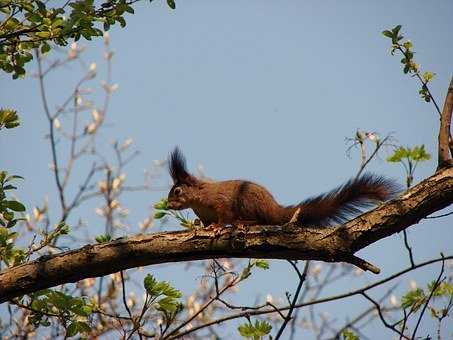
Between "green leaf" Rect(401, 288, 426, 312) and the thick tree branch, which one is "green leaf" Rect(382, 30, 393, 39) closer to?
the thick tree branch

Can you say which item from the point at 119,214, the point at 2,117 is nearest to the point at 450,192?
the point at 2,117

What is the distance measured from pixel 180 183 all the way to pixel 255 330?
257 centimetres

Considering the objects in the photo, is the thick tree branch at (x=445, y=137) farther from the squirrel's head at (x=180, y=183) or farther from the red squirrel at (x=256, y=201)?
the squirrel's head at (x=180, y=183)

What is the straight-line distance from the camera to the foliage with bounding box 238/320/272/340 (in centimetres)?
297

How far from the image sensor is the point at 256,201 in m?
4.42

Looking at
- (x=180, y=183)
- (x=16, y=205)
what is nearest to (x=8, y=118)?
(x=16, y=205)

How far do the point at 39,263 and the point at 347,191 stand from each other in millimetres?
1779

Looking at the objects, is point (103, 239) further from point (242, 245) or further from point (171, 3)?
point (171, 3)

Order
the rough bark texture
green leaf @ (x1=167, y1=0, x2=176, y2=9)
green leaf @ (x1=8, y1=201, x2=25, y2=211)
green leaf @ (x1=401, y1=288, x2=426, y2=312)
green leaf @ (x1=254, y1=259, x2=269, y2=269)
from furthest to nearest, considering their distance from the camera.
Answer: green leaf @ (x1=167, y1=0, x2=176, y2=9) < green leaf @ (x1=254, y1=259, x2=269, y2=269) < green leaf @ (x1=401, y1=288, x2=426, y2=312) < green leaf @ (x1=8, y1=201, x2=25, y2=211) < the rough bark texture

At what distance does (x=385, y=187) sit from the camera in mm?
3512

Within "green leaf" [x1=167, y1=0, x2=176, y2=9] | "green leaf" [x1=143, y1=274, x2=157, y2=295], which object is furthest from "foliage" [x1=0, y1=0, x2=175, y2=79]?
"green leaf" [x1=143, y1=274, x2=157, y2=295]

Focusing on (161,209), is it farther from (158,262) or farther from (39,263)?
(39,263)

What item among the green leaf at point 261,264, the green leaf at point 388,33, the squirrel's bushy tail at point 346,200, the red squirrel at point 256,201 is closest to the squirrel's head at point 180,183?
the red squirrel at point 256,201

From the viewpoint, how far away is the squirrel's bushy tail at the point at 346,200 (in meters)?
3.53
